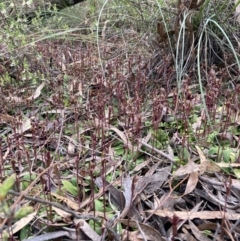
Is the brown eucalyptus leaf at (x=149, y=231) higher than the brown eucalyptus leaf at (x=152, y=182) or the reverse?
higher

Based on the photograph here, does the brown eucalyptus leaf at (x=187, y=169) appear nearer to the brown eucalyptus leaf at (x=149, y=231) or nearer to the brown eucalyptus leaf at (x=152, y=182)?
the brown eucalyptus leaf at (x=152, y=182)

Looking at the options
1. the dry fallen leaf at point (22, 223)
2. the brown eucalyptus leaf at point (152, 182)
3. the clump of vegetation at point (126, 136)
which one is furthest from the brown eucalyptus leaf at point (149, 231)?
the dry fallen leaf at point (22, 223)

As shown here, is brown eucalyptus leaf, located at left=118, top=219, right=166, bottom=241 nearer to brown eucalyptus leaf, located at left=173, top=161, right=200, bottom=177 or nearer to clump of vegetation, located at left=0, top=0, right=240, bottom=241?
clump of vegetation, located at left=0, top=0, right=240, bottom=241

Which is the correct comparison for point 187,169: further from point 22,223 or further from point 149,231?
point 22,223

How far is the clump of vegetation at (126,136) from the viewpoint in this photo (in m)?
1.18

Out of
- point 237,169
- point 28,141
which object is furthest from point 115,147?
point 237,169

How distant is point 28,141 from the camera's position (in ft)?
5.62

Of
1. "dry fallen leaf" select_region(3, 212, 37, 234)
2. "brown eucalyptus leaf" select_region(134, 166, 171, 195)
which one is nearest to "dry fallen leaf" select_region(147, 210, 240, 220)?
"brown eucalyptus leaf" select_region(134, 166, 171, 195)

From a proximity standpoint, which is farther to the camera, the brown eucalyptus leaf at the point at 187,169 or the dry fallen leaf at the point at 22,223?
the brown eucalyptus leaf at the point at 187,169

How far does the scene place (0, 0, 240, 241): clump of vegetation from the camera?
118 cm

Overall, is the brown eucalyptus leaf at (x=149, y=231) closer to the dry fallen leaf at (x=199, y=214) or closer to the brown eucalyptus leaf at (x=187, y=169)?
the dry fallen leaf at (x=199, y=214)

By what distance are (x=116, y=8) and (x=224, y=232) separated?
247 centimetres

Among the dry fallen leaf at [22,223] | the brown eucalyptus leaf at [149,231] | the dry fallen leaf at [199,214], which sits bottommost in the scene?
the dry fallen leaf at [199,214]

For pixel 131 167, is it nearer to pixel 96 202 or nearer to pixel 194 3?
pixel 96 202
